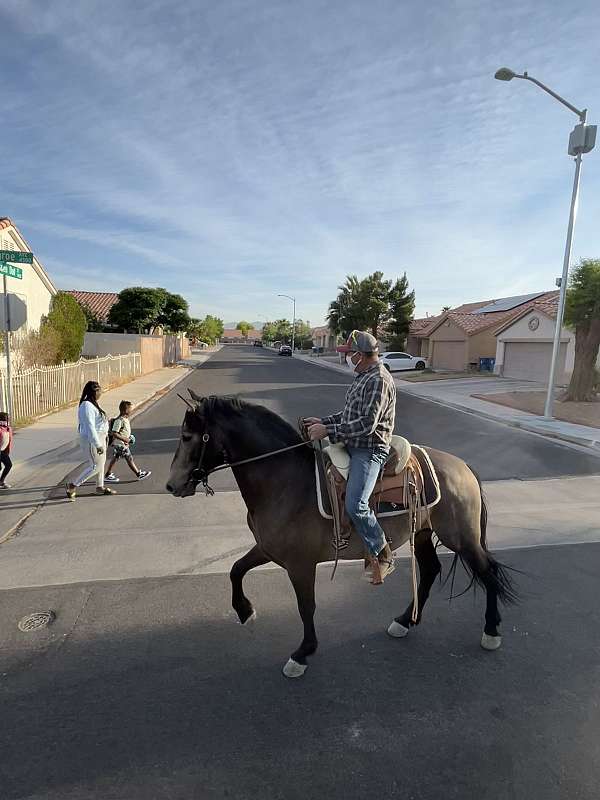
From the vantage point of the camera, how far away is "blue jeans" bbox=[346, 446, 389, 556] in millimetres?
3203

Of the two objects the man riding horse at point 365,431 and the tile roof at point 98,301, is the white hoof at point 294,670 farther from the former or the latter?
the tile roof at point 98,301

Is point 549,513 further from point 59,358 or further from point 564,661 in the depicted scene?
point 59,358

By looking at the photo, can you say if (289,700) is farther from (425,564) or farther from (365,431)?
(365,431)

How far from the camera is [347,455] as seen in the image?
3.34 m

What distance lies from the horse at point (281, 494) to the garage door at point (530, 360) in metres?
22.7

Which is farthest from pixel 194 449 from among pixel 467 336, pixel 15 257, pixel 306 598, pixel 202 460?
pixel 467 336

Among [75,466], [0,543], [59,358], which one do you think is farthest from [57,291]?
[0,543]

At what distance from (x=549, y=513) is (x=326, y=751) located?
5.10 m

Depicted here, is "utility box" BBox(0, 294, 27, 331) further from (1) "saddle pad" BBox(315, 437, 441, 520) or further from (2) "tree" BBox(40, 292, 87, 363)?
(2) "tree" BBox(40, 292, 87, 363)

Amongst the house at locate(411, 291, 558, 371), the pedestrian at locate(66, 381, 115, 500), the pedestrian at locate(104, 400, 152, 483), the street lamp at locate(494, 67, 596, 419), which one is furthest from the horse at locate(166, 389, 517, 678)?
the house at locate(411, 291, 558, 371)

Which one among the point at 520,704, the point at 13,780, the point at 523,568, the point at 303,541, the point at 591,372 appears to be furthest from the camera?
the point at 591,372

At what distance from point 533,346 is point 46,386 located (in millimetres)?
23664

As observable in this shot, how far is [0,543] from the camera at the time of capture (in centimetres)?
515

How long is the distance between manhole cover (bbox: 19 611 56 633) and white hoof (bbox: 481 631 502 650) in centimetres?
352
